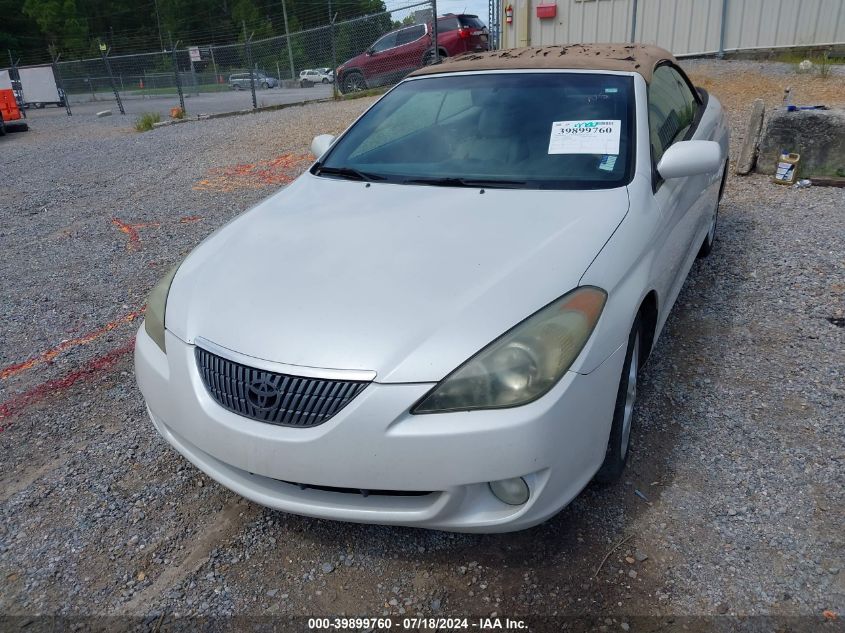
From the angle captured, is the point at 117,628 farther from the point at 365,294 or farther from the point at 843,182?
the point at 843,182

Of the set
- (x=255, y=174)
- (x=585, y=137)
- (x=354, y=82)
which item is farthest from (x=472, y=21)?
(x=585, y=137)

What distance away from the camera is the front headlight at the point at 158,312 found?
90.7 inches

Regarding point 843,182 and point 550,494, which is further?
point 843,182

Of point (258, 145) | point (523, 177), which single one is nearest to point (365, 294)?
point (523, 177)

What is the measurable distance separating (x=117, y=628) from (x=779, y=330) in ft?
11.1

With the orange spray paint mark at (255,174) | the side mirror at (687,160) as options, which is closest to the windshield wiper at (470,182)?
the side mirror at (687,160)

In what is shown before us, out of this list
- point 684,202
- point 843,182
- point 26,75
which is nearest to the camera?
point 684,202

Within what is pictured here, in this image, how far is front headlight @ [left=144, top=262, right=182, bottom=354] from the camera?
2.30 m

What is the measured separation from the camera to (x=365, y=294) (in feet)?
6.81

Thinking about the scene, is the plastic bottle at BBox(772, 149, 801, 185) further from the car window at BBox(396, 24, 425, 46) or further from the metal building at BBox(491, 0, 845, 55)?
Result: the car window at BBox(396, 24, 425, 46)

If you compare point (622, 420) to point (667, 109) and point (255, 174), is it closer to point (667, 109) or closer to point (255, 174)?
point (667, 109)

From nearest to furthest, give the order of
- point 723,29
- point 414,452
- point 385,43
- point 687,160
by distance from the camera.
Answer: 1. point 414,452
2. point 687,160
3. point 723,29
4. point 385,43

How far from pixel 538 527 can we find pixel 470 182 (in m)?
1.44

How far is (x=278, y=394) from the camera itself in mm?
1886
